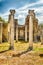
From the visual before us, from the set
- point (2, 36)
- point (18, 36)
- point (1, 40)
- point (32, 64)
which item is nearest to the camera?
point (32, 64)

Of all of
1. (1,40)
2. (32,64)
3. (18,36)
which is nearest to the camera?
(32,64)

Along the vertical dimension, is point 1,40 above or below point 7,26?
below

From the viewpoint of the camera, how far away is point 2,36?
44.5 m

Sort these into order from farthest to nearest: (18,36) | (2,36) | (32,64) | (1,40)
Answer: (18,36) < (2,36) < (1,40) < (32,64)

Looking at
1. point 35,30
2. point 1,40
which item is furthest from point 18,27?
point 1,40

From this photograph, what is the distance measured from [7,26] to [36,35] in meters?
7.81

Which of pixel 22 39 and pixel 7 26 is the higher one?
pixel 7 26

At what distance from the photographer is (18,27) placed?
48.1 m

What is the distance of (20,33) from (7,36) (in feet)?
14.9

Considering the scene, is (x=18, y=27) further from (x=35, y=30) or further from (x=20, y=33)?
(x=35, y=30)

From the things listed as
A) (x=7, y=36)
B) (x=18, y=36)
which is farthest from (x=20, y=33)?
(x=7, y=36)

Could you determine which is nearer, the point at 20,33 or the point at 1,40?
the point at 1,40

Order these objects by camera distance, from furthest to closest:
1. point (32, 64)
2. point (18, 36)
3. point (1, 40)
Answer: point (18, 36), point (1, 40), point (32, 64)

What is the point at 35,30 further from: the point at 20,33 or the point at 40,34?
the point at 20,33
